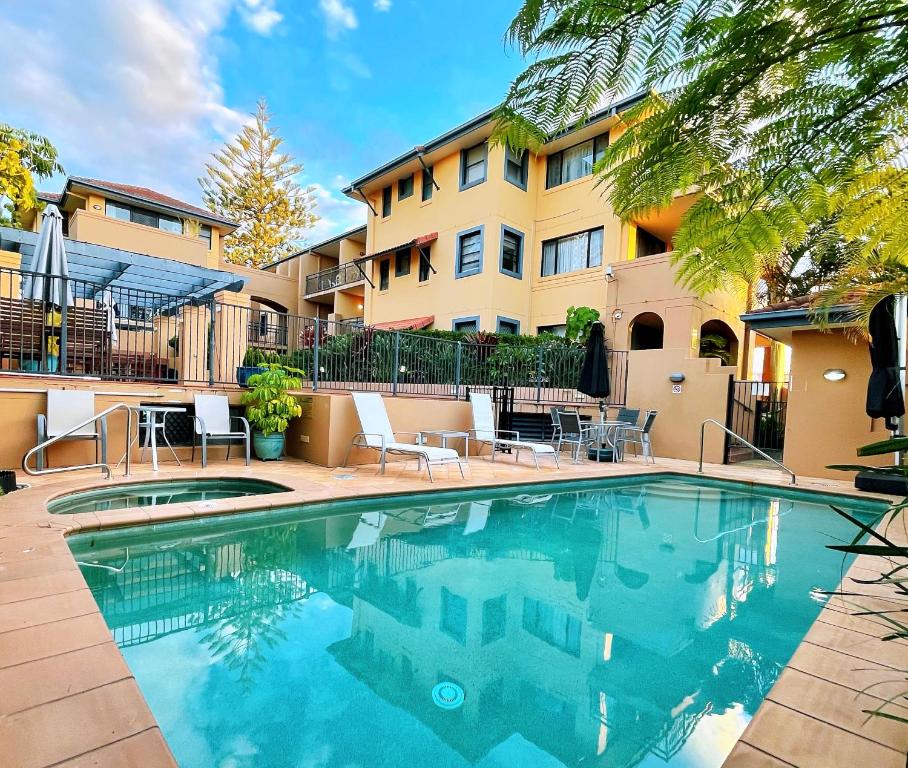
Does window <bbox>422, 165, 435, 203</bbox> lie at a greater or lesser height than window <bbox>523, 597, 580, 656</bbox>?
greater

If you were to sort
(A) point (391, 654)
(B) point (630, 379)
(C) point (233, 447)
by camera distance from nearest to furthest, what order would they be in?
1. (A) point (391, 654)
2. (C) point (233, 447)
3. (B) point (630, 379)

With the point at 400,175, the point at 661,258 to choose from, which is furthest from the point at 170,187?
the point at 661,258

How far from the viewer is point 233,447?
28.7ft

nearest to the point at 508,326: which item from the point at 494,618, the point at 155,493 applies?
the point at 155,493

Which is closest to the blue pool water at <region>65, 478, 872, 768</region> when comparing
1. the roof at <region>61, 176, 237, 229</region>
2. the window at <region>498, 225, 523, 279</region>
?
the window at <region>498, 225, 523, 279</region>

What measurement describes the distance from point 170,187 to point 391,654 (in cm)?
3808

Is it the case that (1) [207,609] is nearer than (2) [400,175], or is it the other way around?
(1) [207,609]

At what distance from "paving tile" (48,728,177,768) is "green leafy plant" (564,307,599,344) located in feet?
44.8

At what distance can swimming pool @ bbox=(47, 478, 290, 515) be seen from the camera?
5273 millimetres

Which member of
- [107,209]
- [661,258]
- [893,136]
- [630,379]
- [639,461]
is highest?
[107,209]

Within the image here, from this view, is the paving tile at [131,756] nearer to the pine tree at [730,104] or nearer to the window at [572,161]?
the pine tree at [730,104]

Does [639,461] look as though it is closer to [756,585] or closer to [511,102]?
[756,585]

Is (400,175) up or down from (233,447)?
up

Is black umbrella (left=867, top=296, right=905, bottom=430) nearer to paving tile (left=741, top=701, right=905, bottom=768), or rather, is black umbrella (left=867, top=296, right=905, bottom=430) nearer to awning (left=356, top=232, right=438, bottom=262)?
paving tile (left=741, top=701, right=905, bottom=768)
